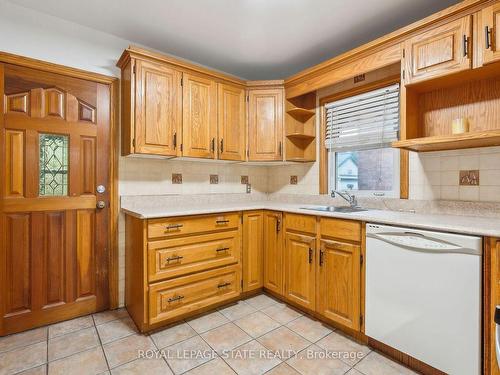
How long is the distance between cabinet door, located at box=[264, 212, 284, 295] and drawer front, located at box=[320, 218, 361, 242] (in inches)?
20.0

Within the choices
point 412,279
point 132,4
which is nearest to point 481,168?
point 412,279

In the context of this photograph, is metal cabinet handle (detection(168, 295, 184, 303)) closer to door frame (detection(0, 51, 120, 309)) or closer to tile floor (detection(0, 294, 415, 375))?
tile floor (detection(0, 294, 415, 375))

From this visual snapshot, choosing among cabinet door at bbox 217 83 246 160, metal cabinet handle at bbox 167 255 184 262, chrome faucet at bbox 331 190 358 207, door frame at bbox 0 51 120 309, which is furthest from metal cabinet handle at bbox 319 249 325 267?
door frame at bbox 0 51 120 309

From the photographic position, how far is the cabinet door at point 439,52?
5.44 feet

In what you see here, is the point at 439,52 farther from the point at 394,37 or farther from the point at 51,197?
the point at 51,197

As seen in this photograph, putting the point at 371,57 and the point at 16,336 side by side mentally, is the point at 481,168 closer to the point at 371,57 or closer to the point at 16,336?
the point at 371,57

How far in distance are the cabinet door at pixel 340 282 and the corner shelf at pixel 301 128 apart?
3.86 feet

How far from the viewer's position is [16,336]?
2021 millimetres

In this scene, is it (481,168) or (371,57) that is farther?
(371,57)

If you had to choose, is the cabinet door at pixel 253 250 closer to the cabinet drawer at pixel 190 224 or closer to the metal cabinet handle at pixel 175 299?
the cabinet drawer at pixel 190 224

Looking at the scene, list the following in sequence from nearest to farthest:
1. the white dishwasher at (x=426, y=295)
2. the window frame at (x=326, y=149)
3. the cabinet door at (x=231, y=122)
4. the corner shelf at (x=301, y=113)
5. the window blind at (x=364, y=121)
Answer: the white dishwasher at (x=426, y=295) → the window frame at (x=326, y=149) → the window blind at (x=364, y=121) → the cabinet door at (x=231, y=122) → the corner shelf at (x=301, y=113)

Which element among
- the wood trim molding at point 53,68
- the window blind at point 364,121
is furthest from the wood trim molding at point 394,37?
the wood trim molding at point 53,68

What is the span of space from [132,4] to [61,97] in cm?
94

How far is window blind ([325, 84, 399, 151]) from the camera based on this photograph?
7.91ft
